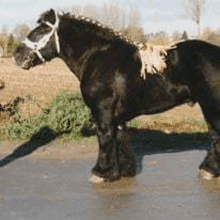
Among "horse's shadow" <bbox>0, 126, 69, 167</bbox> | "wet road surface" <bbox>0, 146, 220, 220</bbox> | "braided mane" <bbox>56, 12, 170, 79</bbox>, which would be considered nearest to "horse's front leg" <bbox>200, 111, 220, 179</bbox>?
"wet road surface" <bbox>0, 146, 220, 220</bbox>

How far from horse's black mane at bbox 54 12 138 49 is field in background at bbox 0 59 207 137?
1.03m

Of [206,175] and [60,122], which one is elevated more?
[206,175]

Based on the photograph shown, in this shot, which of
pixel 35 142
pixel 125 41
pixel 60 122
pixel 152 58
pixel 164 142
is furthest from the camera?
pixel 60 122

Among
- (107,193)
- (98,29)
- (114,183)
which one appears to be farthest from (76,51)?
(107,193)

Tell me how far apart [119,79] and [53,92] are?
8.07m

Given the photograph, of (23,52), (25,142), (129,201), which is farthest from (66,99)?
(129,201)

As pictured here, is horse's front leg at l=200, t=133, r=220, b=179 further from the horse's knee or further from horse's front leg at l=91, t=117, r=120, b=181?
horse's front leg at l=91, t=117, r=120, b=181

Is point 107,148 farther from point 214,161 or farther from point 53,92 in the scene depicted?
point 53,92

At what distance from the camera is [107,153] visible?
6375mm

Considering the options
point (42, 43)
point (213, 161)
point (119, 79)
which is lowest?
point (213, 161)

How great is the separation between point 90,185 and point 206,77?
6.84 feet

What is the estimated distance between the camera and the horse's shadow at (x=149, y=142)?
8805 millimetres

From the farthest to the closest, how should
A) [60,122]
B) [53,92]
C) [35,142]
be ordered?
[53,92] → [60,122] → [35,142]

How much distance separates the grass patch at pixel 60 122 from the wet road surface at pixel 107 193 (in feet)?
6.07
